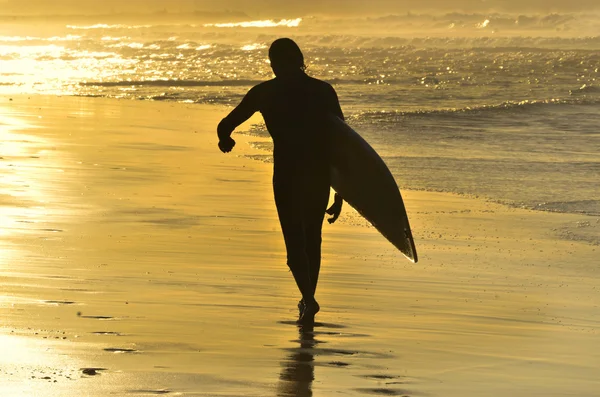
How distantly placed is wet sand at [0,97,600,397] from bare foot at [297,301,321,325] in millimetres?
84

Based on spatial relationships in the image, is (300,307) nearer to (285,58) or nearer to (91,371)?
(285,58)

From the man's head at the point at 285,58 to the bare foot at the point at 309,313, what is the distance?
127cm

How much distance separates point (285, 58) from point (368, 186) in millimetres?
858

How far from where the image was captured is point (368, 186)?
22.4 feet

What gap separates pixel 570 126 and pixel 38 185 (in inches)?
550

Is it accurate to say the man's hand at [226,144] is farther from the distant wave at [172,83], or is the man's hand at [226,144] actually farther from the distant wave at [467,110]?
the distant wave at [172,83]

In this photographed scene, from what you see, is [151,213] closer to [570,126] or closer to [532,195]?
[532,195]

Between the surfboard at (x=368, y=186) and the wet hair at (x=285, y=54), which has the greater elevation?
the wet hair at (x=285, y=54)

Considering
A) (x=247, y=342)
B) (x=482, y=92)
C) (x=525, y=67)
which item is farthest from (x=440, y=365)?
(x=525, y=67)

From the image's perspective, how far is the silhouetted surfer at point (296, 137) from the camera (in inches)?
259

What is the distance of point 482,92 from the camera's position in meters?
37.2

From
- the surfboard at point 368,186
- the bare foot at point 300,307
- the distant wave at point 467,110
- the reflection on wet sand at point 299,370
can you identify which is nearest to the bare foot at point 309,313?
the bare foot at point 300,307

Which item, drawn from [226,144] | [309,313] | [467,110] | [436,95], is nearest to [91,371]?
[309,313]

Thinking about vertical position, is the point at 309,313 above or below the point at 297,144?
below
